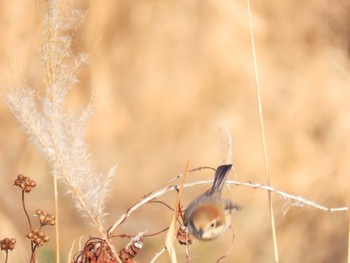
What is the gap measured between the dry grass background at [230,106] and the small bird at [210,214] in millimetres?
424

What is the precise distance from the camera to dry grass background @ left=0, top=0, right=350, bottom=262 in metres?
1.25

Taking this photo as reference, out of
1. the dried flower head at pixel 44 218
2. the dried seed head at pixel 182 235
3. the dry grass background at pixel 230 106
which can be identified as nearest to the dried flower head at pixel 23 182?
the dried flower head at pixel 44 218

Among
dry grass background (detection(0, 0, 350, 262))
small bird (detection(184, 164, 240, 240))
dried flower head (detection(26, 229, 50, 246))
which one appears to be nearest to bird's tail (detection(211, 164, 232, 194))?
small bird (detection(184, 164, 240, 240))

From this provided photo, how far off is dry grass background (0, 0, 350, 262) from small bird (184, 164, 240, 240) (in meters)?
0.42

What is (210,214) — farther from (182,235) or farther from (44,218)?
(44,218)

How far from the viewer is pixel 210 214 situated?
30.7 inches

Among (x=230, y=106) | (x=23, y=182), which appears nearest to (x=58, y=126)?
(x=23, y=182)

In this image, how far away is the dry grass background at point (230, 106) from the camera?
1.25 m

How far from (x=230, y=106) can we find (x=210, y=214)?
1.58ft

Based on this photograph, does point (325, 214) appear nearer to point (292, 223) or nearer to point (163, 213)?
point (292, 223)

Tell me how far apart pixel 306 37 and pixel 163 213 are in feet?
0.96

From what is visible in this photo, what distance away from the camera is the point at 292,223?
126cm

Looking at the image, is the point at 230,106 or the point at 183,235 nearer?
the point at 183,235

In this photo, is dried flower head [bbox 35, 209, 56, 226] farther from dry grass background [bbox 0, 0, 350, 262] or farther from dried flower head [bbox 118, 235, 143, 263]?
dry grass background [bbox 0, 0, 350, 262]
